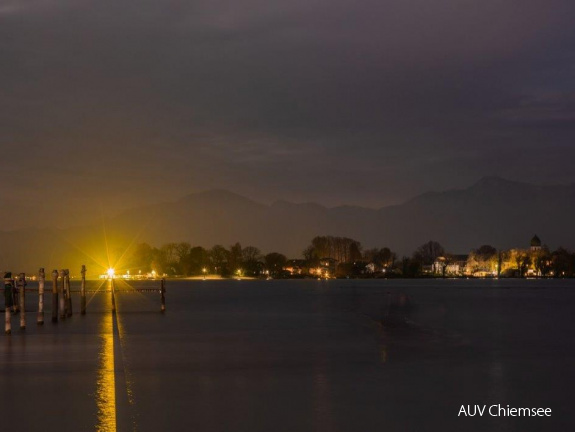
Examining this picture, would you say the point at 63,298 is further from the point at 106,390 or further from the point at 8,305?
the point at 106,390

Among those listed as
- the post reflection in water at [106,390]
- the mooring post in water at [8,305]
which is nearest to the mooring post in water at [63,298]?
the mooring post in water at [8,305]

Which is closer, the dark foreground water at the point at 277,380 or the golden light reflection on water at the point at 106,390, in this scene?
the golden light reflection on water at the point at 106,390

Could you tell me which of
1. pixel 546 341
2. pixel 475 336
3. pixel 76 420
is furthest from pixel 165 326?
pixel 76 420

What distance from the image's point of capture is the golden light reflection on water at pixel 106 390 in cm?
1584

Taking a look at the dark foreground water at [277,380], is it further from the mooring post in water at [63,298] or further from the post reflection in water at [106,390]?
the mooring post in water at [63,298]

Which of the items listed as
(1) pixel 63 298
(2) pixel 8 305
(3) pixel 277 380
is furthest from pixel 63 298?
(3) pixel 277 380

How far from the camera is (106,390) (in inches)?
776

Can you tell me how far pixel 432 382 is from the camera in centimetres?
2180

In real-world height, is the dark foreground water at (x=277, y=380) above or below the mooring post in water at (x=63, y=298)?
below

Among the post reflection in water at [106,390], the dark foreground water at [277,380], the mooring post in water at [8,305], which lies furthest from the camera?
the mooring post in water at [8,305]

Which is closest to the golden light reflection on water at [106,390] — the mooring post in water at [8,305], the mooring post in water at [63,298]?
the mooring post in water at [8,305]

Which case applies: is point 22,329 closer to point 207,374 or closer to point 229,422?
point 207,374

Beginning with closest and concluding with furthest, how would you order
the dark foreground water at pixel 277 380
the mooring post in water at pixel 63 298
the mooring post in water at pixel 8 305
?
the dark foreground water at pixel 277 380 → the mooring post in water at pixel 8 305 → the mooring post in water at pixel 63 298

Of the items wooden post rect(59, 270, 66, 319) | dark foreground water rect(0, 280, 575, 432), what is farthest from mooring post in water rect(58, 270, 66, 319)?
dark foreground water rect(0, 280, 575, 432)
